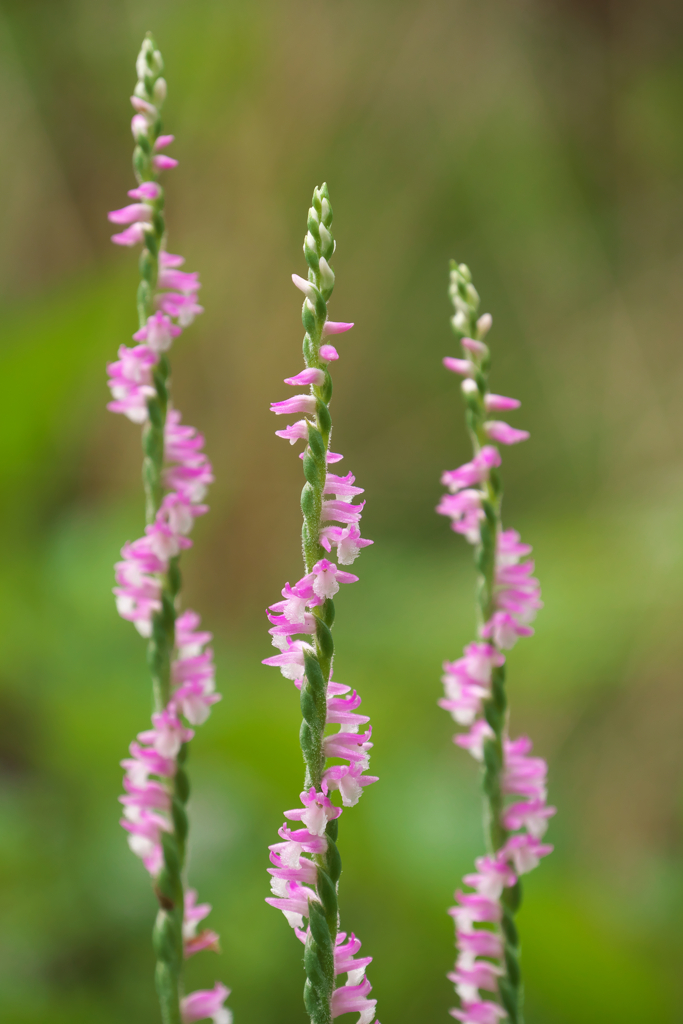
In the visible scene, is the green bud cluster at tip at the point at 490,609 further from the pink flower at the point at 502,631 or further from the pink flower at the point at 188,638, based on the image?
the pink flower at the point at 188,638

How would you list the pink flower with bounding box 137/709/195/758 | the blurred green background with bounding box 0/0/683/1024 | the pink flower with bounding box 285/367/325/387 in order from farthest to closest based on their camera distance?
the blurred green background with bounding box 0/0/683/1024, the pink flower with bounding box 137/709/195/758, the pink flower with bounding box 285/367/325/387

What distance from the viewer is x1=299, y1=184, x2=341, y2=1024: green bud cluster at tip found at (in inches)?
20.5

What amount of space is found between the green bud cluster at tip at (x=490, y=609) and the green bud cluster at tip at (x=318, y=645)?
0.16 m

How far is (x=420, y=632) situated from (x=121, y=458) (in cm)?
115

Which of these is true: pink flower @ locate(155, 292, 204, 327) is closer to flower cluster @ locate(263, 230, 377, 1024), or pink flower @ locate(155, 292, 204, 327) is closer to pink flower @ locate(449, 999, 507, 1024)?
flower cluster @ locate(263, 230, 377, 1024)

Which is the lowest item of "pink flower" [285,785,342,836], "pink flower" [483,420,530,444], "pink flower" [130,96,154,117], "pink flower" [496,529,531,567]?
"pink flower" [285,785,342,836]

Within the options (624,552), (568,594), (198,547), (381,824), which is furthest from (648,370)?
(381,824)

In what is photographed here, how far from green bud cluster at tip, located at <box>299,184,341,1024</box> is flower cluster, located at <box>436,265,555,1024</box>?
0.14 meters

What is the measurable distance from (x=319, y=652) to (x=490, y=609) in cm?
19

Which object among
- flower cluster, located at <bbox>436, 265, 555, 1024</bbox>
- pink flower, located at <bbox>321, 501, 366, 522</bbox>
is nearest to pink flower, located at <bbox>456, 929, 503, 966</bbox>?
flower cluster, located at <bbox>436, 265, 555, 1024</bbox>

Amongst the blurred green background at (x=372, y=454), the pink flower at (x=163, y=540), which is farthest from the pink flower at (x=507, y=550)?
the blurred green background at (x=372, y=454)

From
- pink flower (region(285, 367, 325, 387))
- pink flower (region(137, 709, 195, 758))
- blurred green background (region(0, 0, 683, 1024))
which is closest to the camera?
pink flower (region(285, 367, 325, 387))

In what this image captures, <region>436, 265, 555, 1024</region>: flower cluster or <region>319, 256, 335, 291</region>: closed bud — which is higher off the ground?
<region>319, 256, 335, 291</region>: closed bud

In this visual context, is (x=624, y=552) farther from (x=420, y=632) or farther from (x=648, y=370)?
(x=648, y=370)
